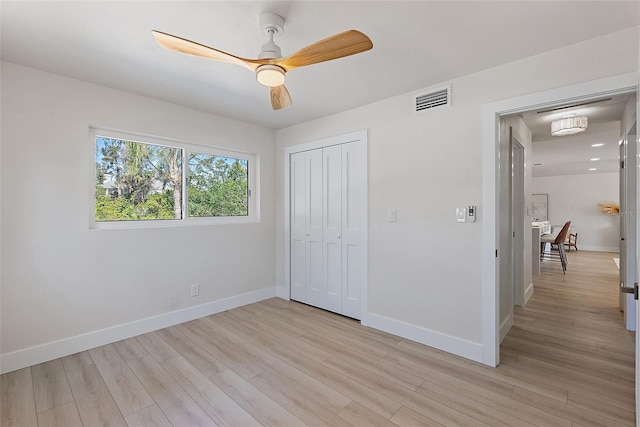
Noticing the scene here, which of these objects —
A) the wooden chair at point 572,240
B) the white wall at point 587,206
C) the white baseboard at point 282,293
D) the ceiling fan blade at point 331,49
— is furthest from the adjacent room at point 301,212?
the white wall at point 587,206

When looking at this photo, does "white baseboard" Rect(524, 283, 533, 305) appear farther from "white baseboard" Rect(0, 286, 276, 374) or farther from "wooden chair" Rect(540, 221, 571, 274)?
"white baseboard" Rect(0, 286, 276, 374)

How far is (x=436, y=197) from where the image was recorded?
8.67ft

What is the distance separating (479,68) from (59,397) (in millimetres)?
3910

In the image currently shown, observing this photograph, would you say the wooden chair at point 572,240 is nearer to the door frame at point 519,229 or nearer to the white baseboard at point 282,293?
the door frame at point 519,229

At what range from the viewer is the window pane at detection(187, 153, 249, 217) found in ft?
11.2

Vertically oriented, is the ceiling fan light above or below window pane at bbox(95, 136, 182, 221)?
above

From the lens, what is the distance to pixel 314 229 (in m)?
3.73

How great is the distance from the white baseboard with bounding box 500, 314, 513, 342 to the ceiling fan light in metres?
2.94

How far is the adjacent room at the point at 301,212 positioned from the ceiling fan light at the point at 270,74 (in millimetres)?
13

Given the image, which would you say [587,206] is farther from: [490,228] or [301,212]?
[301,212]

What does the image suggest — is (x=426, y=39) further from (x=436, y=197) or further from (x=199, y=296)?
(x=199, y=296)

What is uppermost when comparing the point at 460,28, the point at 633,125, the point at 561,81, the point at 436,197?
the point at 460,28

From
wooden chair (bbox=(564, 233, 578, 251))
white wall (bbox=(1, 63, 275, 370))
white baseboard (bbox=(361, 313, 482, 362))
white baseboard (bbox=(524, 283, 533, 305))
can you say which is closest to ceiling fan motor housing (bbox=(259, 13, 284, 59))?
white wall (bbox=(1, 63, 275, 370))

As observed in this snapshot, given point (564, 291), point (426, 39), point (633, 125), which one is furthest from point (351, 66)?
point (564, 291)
